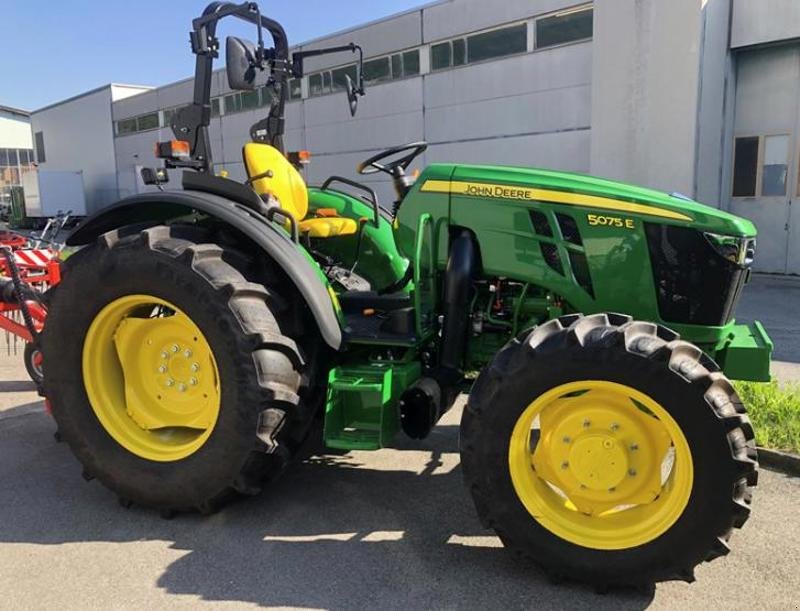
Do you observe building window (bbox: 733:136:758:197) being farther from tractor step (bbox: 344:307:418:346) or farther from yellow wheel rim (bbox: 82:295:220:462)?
yellow wheel rim (bbox: 82:295:220:462)

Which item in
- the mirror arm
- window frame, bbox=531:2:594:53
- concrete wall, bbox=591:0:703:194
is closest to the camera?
the mirror arm

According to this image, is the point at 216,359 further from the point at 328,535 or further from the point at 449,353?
the point at 449,353

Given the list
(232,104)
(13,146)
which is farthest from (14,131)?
(232,104)

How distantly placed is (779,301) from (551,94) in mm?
6314

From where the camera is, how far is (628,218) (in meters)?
2.91

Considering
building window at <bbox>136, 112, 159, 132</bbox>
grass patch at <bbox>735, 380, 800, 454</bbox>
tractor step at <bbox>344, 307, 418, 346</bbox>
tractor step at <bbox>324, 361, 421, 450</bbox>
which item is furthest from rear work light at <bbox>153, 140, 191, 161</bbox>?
building window at <bbox>136, 112, 159, 132</bbox>

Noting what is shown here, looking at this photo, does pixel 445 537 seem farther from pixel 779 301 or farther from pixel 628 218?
pixel 779 301

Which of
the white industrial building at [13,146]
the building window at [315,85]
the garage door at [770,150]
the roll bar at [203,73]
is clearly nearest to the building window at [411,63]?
the building window at [315,85]

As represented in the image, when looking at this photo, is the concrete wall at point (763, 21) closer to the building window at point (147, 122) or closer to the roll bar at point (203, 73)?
the roll bar at point (203, 73)

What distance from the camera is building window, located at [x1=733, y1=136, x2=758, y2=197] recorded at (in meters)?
11.6

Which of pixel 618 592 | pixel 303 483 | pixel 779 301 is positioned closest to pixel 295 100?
pixel 779 301

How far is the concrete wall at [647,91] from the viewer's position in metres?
11.1

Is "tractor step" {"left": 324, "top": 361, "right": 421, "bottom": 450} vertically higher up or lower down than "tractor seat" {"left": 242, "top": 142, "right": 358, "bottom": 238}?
lower down

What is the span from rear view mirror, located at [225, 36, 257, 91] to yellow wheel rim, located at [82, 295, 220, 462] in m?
1.29
